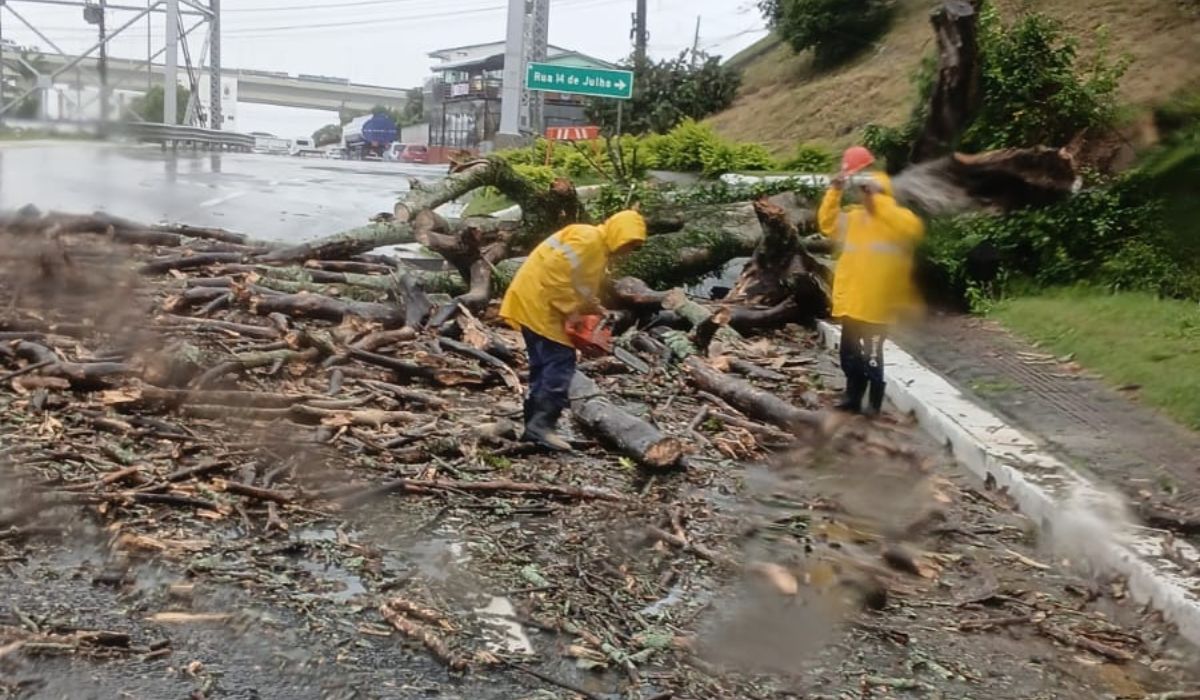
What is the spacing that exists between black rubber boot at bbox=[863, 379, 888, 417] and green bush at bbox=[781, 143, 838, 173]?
1095 centimetres

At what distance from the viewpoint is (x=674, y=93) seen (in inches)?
1314

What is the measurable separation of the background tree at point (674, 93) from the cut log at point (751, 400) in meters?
24.4

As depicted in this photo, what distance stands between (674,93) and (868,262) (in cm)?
2653

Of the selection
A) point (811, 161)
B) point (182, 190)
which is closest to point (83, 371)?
point (182, 190)

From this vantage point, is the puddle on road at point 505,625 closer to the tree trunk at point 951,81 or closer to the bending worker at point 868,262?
the bending worker at point 868,262

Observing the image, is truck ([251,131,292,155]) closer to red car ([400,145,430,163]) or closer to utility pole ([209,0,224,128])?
red car ([400,145,430,163])

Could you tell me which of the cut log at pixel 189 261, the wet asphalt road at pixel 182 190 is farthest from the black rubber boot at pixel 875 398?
the wet asphalt road at pixel 182 190

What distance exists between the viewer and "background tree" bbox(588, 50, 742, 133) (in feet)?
107

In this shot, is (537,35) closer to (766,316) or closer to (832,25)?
(832,25)

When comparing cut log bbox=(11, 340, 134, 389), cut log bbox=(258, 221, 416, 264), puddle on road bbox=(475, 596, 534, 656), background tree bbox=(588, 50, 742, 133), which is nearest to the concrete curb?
puddle on road bbox=(475, 596, 534, 656)

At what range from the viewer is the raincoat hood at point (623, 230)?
6723mm

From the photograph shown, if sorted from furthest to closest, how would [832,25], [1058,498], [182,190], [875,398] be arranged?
1. [832,25]
2. [182,190]
3. [875,398]
4. [1058,498]

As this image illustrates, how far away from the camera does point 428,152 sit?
47.1 meters

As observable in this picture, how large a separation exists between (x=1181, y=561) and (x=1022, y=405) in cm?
307
